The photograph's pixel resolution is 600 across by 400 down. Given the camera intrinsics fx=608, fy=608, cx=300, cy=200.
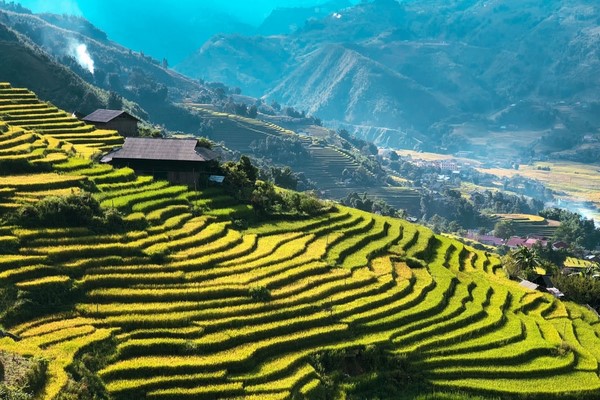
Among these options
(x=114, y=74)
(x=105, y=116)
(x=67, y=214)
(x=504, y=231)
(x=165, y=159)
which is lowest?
(x=504, y=231)

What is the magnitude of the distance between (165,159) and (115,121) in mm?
15854

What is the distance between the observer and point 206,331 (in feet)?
79.6

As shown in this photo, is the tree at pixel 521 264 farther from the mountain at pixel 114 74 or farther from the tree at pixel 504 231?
the mountain at pixel 114 74

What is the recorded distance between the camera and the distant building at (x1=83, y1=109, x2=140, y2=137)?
52969 millimetres

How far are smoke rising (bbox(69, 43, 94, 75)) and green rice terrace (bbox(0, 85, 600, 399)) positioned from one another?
492 ft

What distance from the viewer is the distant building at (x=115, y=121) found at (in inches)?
2085

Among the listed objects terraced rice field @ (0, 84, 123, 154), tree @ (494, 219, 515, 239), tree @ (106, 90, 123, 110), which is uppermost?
tree @ (106, 90, 123, 110)

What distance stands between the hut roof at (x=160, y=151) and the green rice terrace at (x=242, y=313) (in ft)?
8.10

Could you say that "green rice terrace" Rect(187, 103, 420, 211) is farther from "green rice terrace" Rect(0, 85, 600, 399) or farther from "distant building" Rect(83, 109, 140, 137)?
"green rice terrace" Rect(0, 85, 600, 399)

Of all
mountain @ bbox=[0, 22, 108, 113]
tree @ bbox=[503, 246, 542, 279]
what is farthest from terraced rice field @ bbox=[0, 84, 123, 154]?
tree @ bbox=[503, 246, 542, 279]

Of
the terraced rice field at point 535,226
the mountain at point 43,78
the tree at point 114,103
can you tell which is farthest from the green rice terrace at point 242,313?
the terraced rice field at point 535,226

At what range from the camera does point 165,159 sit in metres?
39.8

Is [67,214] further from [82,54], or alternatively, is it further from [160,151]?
[82,54]

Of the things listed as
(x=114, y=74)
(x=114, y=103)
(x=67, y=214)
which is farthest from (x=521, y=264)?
(x=114, y=74)
